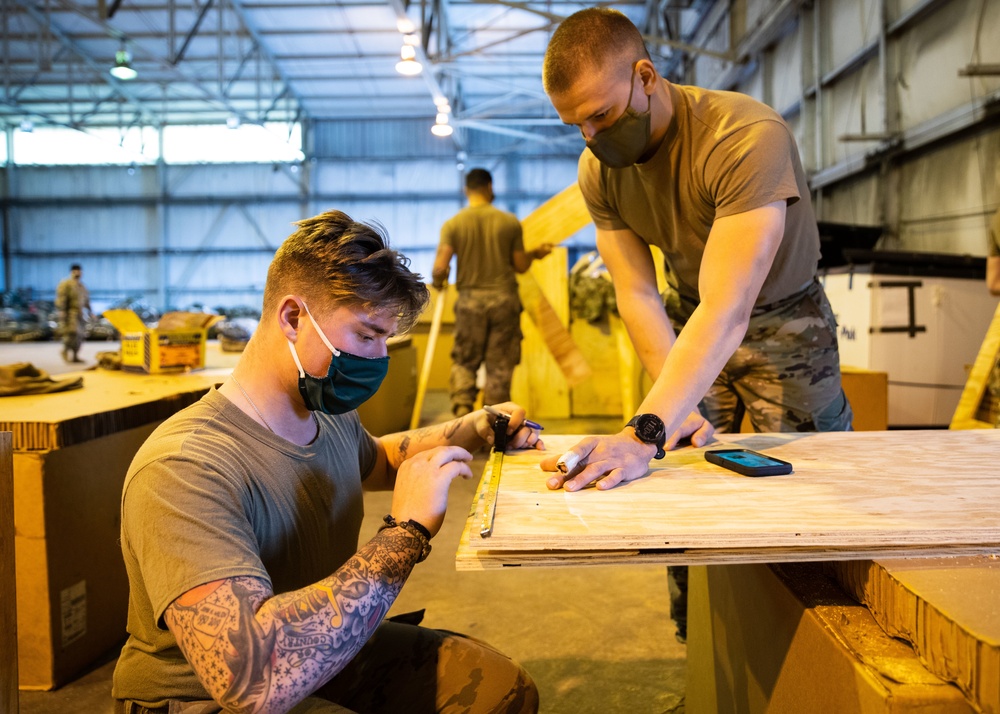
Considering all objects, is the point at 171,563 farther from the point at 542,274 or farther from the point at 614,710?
the point at 542,274

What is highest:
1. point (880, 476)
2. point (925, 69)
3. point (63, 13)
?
point (63, 13)

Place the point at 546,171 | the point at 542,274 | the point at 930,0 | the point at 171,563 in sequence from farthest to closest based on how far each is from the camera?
1. the point at 546,171
2. the point at 542,274
3. the point at 930,0
4. the point at 171,563

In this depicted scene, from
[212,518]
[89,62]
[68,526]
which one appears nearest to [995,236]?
[212,518]

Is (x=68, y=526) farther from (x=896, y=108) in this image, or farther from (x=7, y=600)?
(x=896, y=108)

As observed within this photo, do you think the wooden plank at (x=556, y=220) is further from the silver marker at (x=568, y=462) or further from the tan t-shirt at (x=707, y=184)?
the silver marker at (x=568, y=462)

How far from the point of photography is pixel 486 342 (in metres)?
4.93

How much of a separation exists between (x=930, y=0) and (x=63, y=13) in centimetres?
1318

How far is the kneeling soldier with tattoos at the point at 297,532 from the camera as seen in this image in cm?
89

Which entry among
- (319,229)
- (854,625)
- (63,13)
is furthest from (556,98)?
(63,13)

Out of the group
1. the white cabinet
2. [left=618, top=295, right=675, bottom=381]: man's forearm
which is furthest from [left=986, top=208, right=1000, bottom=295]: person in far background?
[left=618, top=295, right=675, bottom=381]: man's forearm

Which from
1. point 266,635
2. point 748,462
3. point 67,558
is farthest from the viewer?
point 67,558

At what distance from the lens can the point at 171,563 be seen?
894mm

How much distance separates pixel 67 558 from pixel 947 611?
6.85ft

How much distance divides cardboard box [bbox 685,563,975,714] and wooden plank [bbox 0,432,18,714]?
1.15m
